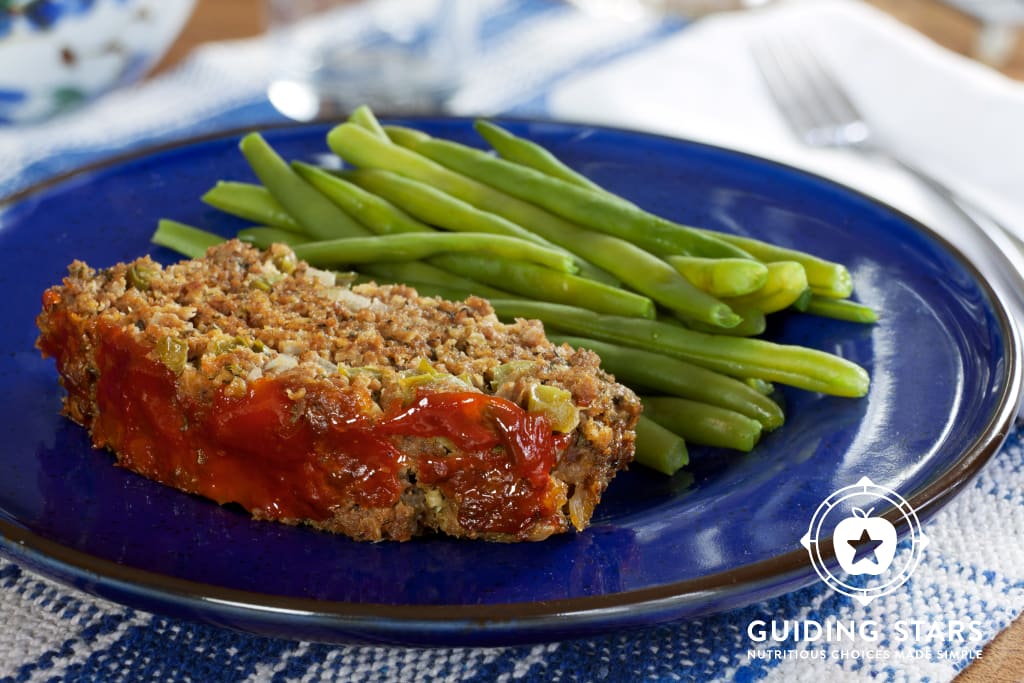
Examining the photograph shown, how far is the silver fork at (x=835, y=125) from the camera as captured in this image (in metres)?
3.17

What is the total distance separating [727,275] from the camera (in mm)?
2695

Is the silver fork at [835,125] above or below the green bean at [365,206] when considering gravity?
below

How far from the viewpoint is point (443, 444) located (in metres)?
2.06

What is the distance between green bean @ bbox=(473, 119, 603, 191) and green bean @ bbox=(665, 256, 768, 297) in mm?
531

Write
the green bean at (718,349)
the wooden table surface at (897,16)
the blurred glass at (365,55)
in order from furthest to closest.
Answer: the wooden table surface at (897,16), the blurred glass at (365,55), the green bean at (718,349)

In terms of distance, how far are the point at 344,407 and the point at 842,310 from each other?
1.40 m

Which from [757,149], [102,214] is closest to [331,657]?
Answer: [102,214]

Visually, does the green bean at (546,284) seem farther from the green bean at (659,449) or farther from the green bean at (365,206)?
the green bean at (659,449)

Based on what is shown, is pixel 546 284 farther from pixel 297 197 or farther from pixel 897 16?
pixel 897 16

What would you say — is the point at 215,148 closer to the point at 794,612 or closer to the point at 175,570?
the point at 175,570

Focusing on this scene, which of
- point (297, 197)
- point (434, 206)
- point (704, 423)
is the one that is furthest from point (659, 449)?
point (297, 197)

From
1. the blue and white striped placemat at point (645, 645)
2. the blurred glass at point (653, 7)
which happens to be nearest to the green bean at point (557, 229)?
the blue and white striped placemat at point (645, 645)

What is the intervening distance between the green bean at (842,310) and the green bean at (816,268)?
2 centimetres

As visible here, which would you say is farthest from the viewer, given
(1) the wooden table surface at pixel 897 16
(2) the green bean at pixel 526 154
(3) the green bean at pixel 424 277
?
(1) the wooden table surface at pixel 897 16
